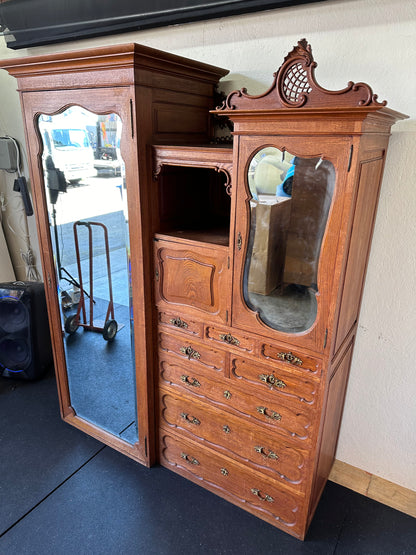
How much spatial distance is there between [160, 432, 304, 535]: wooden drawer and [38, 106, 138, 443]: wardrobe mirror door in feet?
0.77

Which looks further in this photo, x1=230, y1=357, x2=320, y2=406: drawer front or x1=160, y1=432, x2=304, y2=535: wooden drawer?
x1=160, y1=432, x2=304, y2=535: wooden drawer

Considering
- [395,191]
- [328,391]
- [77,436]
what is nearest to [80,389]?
[77,436]

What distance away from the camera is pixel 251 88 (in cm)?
164

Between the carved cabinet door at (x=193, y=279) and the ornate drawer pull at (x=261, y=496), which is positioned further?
the ornate drawer pull at (x=261, y=496)

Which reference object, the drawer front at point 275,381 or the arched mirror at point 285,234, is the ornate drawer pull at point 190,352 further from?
the arched mirror at point 285,234

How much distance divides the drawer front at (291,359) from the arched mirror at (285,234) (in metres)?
0.08

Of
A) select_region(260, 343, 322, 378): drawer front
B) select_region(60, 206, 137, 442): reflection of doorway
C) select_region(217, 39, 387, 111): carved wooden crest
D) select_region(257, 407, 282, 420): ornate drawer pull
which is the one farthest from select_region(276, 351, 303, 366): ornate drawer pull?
select_region(217, 39, 387, 111): carved wooden crest

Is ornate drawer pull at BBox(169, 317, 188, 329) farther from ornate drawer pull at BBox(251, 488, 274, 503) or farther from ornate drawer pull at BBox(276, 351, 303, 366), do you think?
ornate drawer pull at BBox(251, 488, 274, 503)

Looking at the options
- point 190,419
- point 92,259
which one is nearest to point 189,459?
point 190,419

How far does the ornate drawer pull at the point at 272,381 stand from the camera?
143 centimetres

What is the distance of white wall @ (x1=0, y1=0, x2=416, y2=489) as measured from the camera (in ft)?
4.47

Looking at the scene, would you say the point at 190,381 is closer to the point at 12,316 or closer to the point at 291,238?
the point at 291,238

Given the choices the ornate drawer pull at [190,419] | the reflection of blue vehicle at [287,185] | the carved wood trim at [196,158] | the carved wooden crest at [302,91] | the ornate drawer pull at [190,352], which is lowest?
the ornate drawer pull at [190,419]

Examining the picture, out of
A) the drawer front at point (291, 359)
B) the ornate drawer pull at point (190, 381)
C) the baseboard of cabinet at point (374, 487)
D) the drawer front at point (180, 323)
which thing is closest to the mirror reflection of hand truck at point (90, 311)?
the drawer front at point (180, 323)
